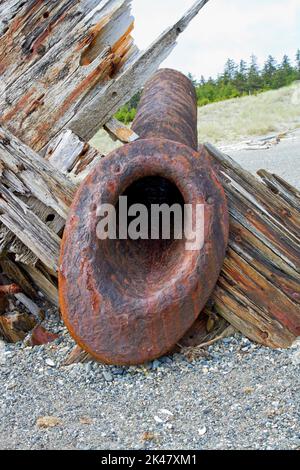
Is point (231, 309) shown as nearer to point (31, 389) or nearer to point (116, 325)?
point (116, 325)

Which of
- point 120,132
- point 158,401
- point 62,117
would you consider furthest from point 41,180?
point 158,401

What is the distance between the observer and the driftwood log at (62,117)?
455cm

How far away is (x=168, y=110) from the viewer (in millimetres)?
5102

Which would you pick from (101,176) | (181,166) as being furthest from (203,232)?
(101,176)

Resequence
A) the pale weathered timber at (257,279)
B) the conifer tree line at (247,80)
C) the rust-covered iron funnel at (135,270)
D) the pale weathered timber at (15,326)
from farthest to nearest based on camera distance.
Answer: the conifer tree line at (247,80) → the pale weathered timber at (15,326) → the pale weathered timber at (257,279) → the rust-covered iron funnel at (135,270)

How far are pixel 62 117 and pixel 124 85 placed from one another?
19.7 inches

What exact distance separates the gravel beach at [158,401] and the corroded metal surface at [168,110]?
1.51 meters

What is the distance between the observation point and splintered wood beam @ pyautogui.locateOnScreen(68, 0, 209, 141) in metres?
4.70

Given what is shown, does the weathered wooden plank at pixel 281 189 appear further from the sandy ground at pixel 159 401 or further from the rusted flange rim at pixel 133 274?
the sandy ground at pixel 159 401

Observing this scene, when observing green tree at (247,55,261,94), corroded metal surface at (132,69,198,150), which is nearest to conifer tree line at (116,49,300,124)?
green tree at (247,55,261,94)

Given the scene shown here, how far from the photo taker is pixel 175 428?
11.2 ft

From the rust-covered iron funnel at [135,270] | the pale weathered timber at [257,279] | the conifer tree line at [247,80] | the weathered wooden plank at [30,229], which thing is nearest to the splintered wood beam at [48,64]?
the weathered wooden plank at [30,229]

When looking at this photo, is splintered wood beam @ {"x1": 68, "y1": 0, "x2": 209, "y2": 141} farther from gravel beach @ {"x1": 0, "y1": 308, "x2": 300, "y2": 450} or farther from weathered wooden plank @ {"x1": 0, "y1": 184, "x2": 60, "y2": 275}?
gravel beach @ {"x1": 0, "y1": 308, "x2": 300, "y2": 450}

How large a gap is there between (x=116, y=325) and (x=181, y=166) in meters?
1.04
